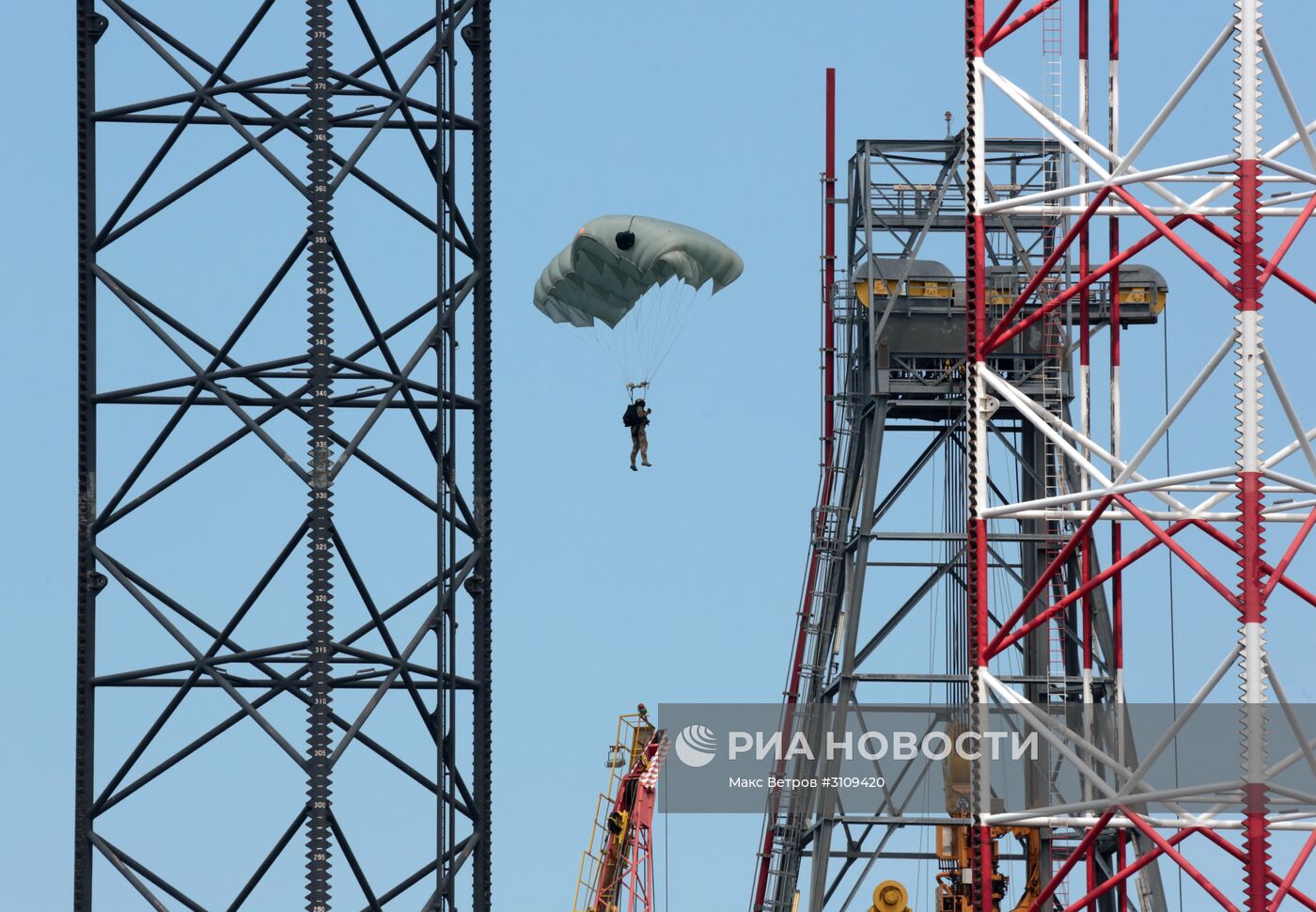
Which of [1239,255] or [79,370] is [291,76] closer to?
[79,370]

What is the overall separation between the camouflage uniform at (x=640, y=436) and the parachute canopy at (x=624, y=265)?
2.09 m

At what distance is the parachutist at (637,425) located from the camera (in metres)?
57.5

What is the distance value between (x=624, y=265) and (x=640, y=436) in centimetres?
344

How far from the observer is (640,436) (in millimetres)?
57531

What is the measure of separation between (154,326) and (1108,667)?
101ft

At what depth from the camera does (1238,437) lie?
39094mm

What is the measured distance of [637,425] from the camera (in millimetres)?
57812

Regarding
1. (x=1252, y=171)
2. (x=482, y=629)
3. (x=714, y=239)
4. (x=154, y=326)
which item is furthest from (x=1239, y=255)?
(x=714, y=239)

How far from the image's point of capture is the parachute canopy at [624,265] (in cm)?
5475

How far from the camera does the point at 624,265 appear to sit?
56.1 m

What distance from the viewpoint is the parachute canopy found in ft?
180

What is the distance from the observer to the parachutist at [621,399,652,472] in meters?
57.5

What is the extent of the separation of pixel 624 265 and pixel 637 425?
3.37 metres

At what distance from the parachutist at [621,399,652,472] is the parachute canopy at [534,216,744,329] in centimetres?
196
